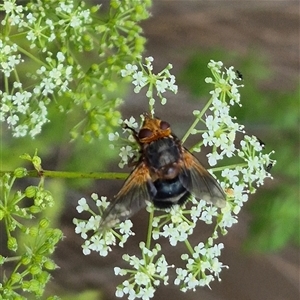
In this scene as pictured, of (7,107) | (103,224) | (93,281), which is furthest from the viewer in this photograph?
(93,281)

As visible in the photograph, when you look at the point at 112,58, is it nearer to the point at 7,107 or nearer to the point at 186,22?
the point at 7,107

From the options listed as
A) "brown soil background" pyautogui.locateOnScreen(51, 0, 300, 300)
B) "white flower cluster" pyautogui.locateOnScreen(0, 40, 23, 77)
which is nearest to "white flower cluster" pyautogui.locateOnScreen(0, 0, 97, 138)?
"white flower cluster" pyautogui.locateOnScreen(0, 40, 23, 77)

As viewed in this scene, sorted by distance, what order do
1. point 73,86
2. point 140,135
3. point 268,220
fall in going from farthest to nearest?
point 268,220
point 73,86
point 140,135

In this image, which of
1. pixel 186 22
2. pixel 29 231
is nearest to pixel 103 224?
pixel 29 231

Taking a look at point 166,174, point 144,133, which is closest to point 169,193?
point 166,174

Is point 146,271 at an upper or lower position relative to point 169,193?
lower

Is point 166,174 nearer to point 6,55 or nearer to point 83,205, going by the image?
point 83,205

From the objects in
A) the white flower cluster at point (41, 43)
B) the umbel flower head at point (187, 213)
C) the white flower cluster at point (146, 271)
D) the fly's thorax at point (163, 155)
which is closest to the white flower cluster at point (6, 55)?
the white flower cluster at point (41, 43)

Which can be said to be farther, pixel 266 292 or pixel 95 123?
pixel 266 292
